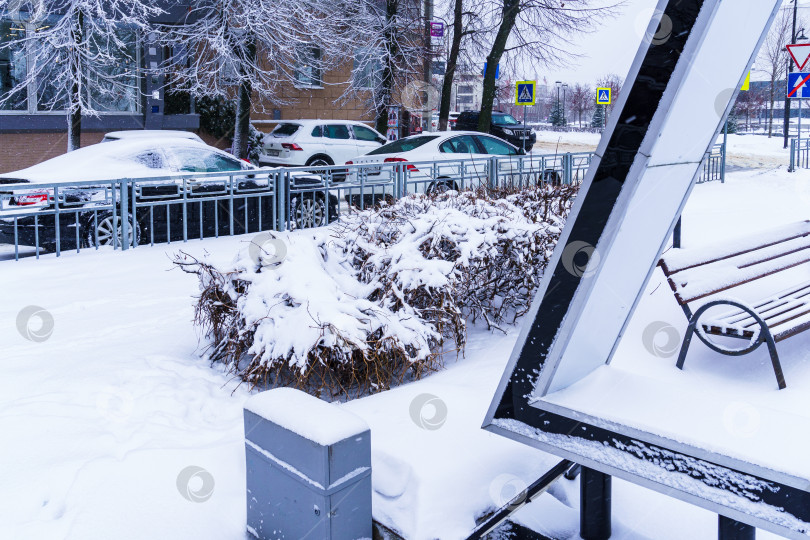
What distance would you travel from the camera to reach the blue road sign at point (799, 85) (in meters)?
16.1

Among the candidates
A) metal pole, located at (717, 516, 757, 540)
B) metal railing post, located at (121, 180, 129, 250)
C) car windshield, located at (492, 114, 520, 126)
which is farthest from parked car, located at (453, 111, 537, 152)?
metal pole, located at (717, 516, 757, 540)

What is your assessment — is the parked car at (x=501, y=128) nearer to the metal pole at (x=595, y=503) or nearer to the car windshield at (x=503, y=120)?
the car windshield at (x=503, y=120)

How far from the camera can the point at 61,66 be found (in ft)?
59.0

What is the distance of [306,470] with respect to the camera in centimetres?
323

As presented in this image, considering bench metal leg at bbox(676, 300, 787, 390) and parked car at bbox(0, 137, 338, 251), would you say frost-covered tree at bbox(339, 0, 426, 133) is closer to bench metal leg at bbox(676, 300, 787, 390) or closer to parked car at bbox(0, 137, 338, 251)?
parked car at bbox(0, 137, 338, 251)

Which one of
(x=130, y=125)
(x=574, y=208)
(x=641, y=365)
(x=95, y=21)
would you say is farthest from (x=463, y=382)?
(x=130, y=125)

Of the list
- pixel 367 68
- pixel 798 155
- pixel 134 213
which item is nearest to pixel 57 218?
pixel 134 213

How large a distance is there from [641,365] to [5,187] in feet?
24.1

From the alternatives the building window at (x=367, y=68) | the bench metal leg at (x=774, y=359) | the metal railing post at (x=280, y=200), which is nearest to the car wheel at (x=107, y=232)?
the metal railing post at (x=280, y=200)

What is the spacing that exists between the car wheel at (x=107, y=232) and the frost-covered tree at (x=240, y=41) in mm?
8998

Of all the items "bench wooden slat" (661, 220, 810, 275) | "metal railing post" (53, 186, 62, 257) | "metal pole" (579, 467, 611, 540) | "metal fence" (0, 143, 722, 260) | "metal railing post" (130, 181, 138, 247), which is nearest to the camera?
"metal pole" (579, 467, 611, 540)

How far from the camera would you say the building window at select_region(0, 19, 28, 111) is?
18625 mm

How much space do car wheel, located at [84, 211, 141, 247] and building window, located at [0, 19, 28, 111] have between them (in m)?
10.5

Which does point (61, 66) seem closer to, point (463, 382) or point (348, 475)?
point (463, 382)
